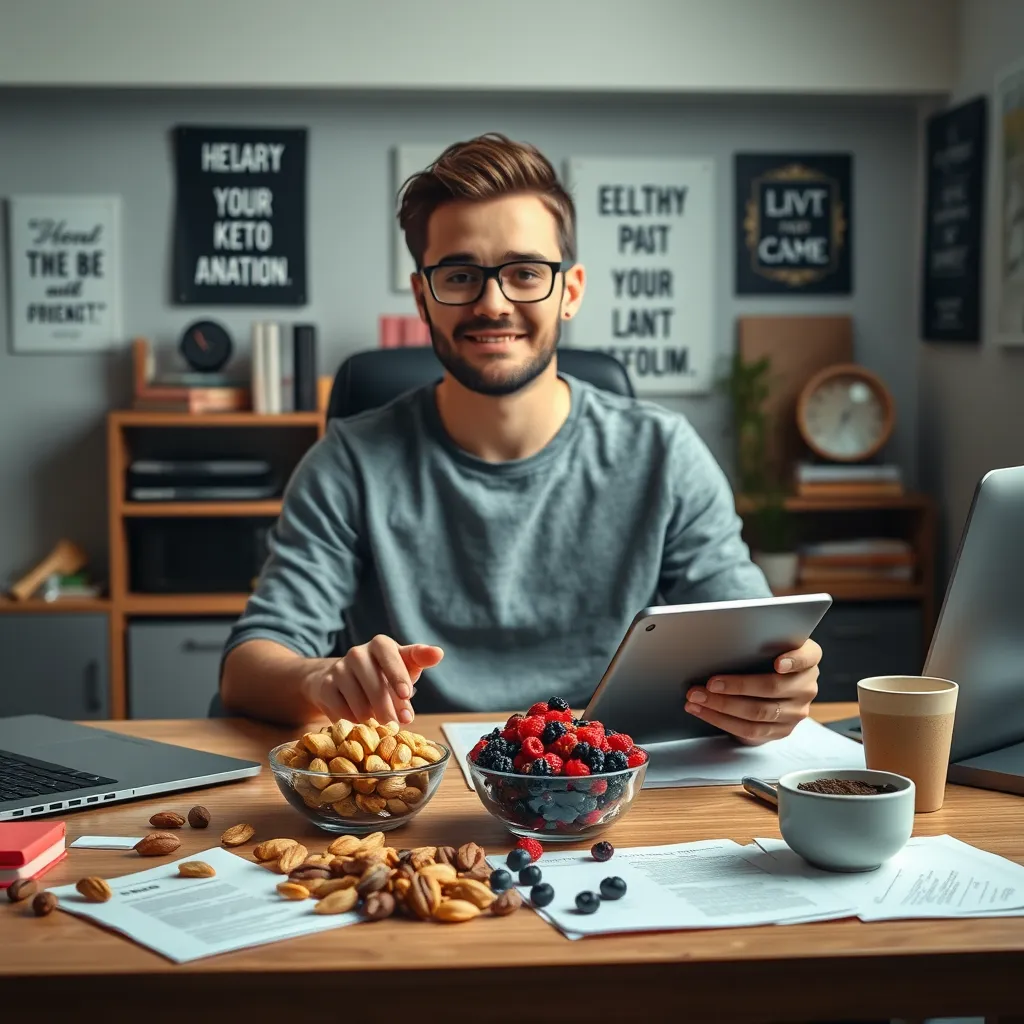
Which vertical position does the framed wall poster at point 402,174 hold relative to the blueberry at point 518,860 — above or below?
above

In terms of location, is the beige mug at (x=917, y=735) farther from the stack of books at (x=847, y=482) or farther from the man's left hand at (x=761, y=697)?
the stack of books at (x=847, y=482)

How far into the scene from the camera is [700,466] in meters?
1.90

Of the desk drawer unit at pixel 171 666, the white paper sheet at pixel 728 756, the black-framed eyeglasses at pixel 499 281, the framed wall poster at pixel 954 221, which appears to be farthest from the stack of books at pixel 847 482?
the white paper sheet at pixel 728 756

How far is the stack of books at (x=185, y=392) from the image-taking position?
351cm

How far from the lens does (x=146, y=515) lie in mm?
3471

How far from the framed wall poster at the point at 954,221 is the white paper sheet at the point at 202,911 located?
292 cm

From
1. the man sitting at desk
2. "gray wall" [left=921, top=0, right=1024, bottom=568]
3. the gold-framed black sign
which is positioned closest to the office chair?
the man sitting at desk

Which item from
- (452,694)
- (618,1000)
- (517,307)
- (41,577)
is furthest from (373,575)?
(41,577)

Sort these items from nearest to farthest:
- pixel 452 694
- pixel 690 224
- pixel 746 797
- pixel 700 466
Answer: pixel 746 797 → pixel 452 694 → pixel 700 466 → pixel 690 224

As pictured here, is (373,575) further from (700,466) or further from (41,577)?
(41,577)

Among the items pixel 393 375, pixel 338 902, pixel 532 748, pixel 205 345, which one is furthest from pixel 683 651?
pixel 205 345

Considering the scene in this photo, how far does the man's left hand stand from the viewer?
135 cm

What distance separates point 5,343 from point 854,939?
133 inches

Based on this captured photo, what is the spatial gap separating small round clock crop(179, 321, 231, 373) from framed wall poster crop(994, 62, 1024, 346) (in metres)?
2.05
